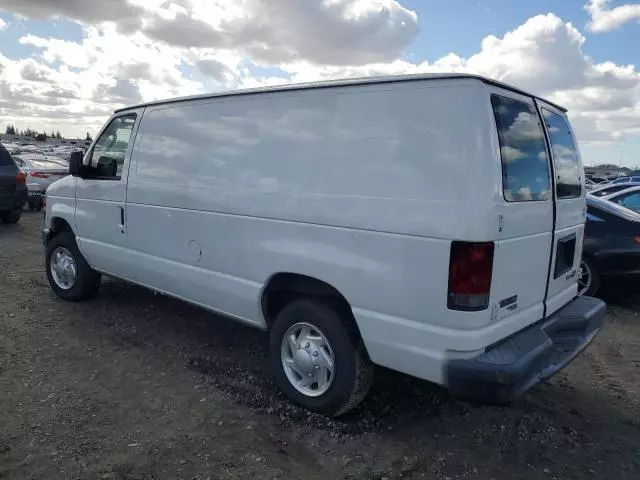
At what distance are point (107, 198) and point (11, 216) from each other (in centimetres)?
877

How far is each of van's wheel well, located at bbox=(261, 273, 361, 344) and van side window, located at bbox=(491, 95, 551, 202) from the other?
1.26 meters

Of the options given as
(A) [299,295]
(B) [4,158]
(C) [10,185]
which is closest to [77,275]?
(A) [299,295]

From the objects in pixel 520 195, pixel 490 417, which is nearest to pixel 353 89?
pixel 520 195

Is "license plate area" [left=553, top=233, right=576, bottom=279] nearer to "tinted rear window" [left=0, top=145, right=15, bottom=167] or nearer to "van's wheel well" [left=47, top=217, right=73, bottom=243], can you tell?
"van's wheel well" [left=47, top=217, right=73, bottom=243]

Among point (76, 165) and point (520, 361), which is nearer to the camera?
point (520, 361)

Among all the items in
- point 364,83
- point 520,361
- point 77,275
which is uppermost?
point 364,83

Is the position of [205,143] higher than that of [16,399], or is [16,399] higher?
[205,143]

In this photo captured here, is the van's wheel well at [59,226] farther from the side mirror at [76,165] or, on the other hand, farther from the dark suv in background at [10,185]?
the dark suv in background at [10,185]

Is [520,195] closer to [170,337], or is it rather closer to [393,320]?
[393,320]

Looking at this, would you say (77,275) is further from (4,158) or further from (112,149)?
(4,158)

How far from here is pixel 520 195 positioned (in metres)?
3.18

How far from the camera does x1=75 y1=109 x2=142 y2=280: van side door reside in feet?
16.9

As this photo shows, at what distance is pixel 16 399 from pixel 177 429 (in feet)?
4.21

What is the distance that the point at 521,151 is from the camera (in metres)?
3.29
